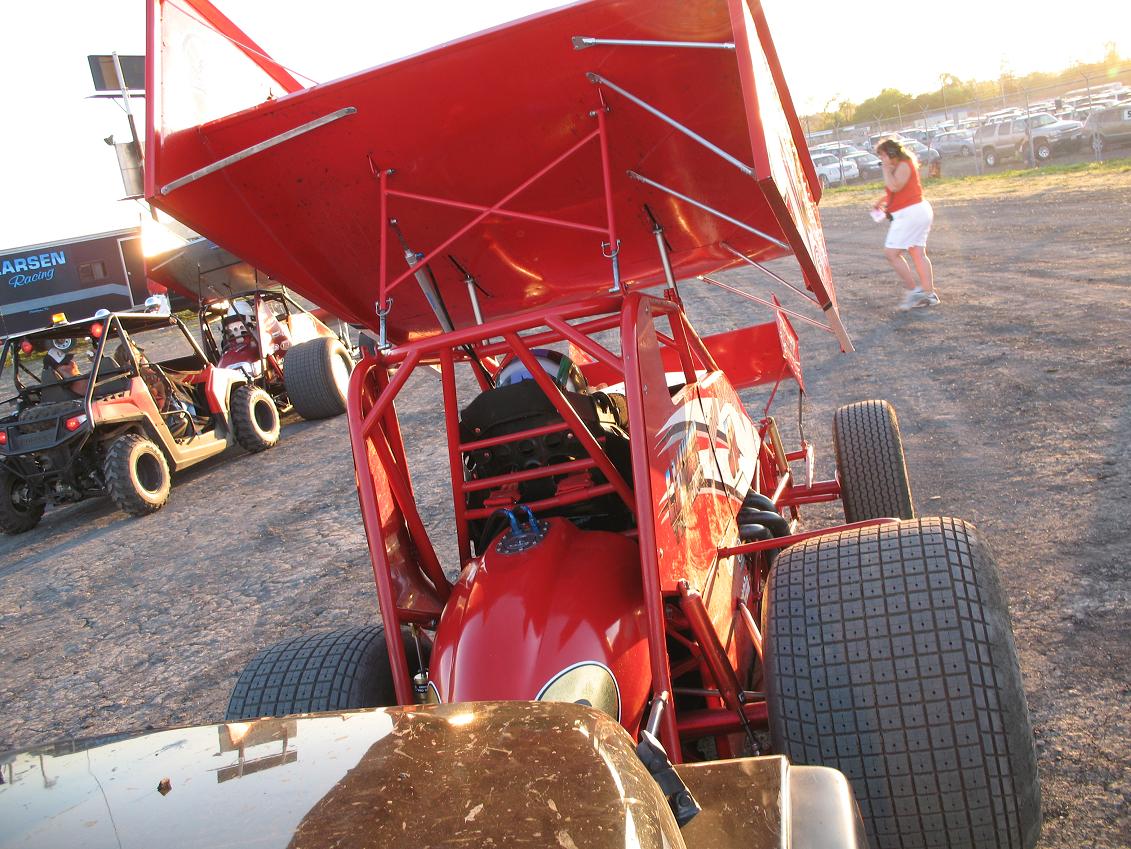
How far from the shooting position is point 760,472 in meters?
4.42

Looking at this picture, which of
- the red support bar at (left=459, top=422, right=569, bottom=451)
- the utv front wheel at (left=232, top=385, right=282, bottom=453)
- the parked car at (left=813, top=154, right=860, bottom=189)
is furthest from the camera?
the parked car at (left=813, top=154, right=860, bottom=189)

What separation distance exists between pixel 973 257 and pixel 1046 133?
16410mm

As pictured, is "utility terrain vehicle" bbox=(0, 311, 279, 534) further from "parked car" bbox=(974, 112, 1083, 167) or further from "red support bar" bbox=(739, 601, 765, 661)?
"parked car" bbox=(974, 112, 1083, 167)

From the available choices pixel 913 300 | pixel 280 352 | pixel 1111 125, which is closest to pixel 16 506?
pixel 280 352

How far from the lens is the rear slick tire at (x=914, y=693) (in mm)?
2057

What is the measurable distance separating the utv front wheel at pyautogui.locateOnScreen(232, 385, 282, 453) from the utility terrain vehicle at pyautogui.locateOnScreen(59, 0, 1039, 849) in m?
6.78

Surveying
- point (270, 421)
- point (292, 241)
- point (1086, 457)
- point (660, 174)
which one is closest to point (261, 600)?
point (292, 241)

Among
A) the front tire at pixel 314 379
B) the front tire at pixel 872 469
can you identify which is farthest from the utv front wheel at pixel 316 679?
the front tire at pixel 314 379

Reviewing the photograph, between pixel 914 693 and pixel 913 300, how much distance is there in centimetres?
930

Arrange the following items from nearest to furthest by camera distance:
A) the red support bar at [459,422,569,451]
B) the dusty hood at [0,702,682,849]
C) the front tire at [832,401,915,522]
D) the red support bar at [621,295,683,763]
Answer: the dusty hood at [0,702,682,849] → the red support bar at [621,295,683,763] → the red support bar at [459,422,569,451] → the front tire at [832,401,915,522]

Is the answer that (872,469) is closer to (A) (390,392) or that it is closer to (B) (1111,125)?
(A) (390,392)

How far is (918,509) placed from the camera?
500cm

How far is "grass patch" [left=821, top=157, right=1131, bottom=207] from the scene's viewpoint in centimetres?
1896

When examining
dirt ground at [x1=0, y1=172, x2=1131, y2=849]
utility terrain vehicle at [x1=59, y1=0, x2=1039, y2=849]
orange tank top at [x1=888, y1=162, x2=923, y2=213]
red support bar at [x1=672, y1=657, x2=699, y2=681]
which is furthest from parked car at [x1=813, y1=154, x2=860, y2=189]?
red support bar at [x1=672, y1=657, x2=699, y2=681]
